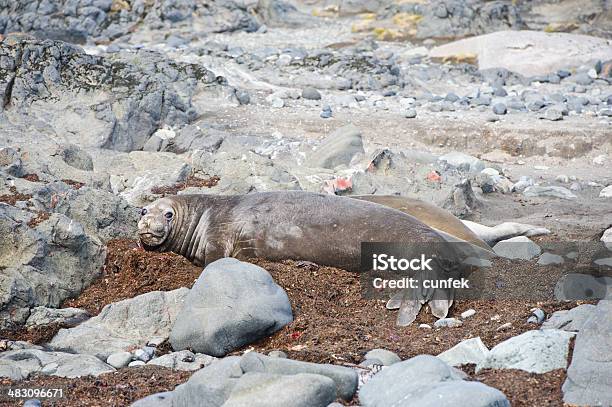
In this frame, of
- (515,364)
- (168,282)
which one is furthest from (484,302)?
(168,282)

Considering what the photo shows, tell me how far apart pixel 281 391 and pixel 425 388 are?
68 centimetres

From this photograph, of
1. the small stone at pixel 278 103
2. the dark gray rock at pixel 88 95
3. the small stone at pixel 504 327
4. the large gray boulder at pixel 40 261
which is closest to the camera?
the small stone at pixel 504 327

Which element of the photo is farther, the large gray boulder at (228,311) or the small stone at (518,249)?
the small stone at (518,249)

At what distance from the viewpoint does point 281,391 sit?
14.1 feet

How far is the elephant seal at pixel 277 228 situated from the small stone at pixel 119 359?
1.78 metres

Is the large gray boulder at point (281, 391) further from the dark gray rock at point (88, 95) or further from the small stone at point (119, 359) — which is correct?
the dark gray rock at point (88, 95)

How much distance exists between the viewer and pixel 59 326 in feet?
21.2

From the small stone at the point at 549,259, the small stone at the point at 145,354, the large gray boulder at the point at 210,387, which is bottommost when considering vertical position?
the small stone at the point at 549,259

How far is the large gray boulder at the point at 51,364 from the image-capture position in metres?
5.55

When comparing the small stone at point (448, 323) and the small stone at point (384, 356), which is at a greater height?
the small stone at point (384, 356)

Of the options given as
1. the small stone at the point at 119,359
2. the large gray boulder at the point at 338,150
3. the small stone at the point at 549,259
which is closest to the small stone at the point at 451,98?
the large gray boulder at the point at 338,150

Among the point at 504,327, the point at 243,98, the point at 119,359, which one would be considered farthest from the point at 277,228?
the point at 243,98

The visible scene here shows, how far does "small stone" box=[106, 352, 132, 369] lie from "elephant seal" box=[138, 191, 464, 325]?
1.78 metres

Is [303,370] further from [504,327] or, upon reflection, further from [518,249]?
[518,249]
